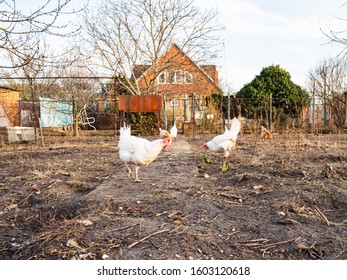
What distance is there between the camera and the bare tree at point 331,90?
650 inches

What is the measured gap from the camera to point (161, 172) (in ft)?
19.1

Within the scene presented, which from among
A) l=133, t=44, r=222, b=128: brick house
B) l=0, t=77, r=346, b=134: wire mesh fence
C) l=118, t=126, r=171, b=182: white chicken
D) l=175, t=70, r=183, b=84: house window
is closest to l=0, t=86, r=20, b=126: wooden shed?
Result: l=0, t=77, r=346, b=134: wire mesh fence

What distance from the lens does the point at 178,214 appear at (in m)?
3.33

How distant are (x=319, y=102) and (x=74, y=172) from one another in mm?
14685

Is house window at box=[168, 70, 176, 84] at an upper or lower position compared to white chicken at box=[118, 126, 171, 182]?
upper

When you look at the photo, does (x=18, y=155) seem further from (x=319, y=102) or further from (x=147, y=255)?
(x=319, y=102)

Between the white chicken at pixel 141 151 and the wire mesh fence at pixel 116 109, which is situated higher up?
the wire mesh fence at pixel 116 109

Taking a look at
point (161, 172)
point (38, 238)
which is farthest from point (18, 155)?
point (38, 238)

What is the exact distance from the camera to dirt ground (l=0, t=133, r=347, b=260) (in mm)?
2646

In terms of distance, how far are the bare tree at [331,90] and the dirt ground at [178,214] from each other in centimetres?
1164

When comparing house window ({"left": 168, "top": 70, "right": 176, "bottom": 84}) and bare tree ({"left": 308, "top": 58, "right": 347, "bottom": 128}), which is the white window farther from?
bare tree ({"left": 308, "top": 58, "right": 347, "bottom": 128})

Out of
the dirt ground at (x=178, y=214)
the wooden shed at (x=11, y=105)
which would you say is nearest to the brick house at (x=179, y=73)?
the wooden shed at (x=11, y=105)

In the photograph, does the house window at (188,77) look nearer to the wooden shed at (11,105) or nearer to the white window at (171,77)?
the white window at (171,77)

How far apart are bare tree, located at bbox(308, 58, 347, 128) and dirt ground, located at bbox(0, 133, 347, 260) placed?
38.2ft
